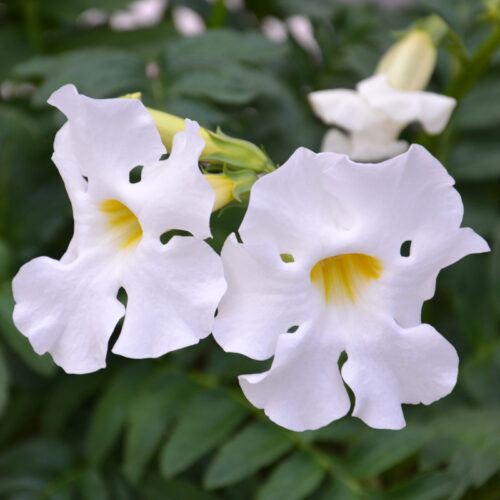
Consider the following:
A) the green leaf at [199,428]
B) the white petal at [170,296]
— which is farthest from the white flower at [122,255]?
the green leaf at [199,428]

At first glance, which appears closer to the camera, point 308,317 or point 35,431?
point 308,317

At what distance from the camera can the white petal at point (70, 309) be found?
560mm

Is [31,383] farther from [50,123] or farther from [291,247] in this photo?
[291,247]

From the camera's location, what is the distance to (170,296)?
524 millimetres

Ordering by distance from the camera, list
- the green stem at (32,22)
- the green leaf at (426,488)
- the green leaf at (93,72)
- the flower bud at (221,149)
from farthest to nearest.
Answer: the green stem at (32,22) < the green leaf at (93,72) < the green leaf at (426,488) < the flower bud at (221,149)

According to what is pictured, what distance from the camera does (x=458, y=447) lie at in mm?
787

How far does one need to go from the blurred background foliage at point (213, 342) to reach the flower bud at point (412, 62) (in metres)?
0.09

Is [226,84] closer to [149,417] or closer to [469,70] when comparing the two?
[469,70]

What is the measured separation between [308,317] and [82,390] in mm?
484

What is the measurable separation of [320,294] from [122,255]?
0.16 m

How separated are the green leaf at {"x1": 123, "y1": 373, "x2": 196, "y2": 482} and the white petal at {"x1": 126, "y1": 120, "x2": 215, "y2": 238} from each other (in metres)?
0.35

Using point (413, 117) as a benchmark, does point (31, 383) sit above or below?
below

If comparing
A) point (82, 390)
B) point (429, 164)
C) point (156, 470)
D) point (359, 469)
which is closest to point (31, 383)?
point (82, 390)

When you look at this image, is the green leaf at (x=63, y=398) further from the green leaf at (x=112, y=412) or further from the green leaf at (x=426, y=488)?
the green leaf at (x=426, y=488)
